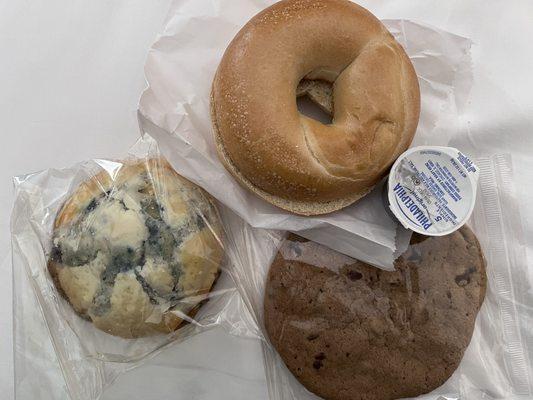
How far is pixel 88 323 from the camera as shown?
119cm

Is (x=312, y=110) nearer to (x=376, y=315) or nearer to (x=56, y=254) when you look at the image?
(x=376, y=315)

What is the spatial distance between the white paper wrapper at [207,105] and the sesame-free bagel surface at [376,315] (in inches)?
2.2

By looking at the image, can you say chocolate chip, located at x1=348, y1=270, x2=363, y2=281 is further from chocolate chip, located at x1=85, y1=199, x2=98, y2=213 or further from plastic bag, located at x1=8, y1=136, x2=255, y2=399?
chocolate chip, located at x1=85, y1=199, x2=98, y2=213

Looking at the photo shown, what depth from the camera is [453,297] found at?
1188 mm

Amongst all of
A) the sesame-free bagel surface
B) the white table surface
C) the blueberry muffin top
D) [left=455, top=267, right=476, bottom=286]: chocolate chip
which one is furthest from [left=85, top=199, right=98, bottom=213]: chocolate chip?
[left=455, top=267, right=476, bottom=286]: chocolate chip

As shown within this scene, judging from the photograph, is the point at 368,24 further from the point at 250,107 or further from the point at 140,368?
the point at 140,368

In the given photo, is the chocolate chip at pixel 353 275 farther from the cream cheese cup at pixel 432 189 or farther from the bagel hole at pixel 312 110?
the bagel hole at pixel 312 110

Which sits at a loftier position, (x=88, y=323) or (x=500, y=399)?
(x=88, y=323)

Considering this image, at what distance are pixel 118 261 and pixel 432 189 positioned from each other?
64cm

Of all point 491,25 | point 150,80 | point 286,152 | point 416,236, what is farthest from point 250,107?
point 491,25

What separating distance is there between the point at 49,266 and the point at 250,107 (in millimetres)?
545

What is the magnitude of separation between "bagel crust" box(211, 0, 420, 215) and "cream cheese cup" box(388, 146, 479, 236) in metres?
0.04

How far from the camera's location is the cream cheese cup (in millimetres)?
1075

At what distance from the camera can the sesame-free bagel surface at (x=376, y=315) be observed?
3.89ft
